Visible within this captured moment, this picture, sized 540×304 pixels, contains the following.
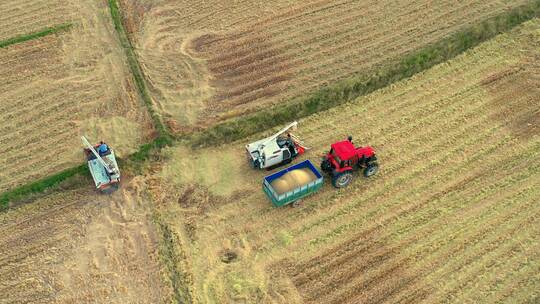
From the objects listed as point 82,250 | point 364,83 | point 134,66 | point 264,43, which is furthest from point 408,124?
point 82,250

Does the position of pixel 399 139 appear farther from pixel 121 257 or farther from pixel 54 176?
pixel 54 176

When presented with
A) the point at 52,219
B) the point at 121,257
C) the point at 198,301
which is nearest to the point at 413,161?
the point at 198,301

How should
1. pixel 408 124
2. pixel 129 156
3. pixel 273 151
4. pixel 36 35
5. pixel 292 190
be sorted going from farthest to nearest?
1. pixel 36 35
2. pixel 408 124
3. pixel 129 156
4. pixel 273 151
5. pixel 292 190

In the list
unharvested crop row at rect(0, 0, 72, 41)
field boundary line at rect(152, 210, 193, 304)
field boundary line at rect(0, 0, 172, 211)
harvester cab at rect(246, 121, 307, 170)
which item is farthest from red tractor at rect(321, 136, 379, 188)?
unharvested crop row at rect(0, 0, 72, 41)

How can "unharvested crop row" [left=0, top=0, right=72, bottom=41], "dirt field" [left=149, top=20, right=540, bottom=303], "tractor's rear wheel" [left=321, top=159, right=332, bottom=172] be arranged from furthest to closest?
"unharvested crop row" [left=0, top=0, right=72, bottom=41] < "tractor's rear wheel" [left=321, top=159, right=332, bottom=172] < "dirt field" [left=149, top=20, right=540, bottom=303]

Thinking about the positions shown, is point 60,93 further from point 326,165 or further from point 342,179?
point 342,179

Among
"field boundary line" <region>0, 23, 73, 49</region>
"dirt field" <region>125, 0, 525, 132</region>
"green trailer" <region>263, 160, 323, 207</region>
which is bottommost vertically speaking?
"green trailer" <region>263, 160, 323, 207</region>

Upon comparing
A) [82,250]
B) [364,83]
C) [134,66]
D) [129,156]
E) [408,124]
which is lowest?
[408,124]

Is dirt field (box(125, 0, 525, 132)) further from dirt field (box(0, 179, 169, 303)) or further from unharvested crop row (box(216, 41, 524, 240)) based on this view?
dirt field (box(0, 179, 169, 303))
